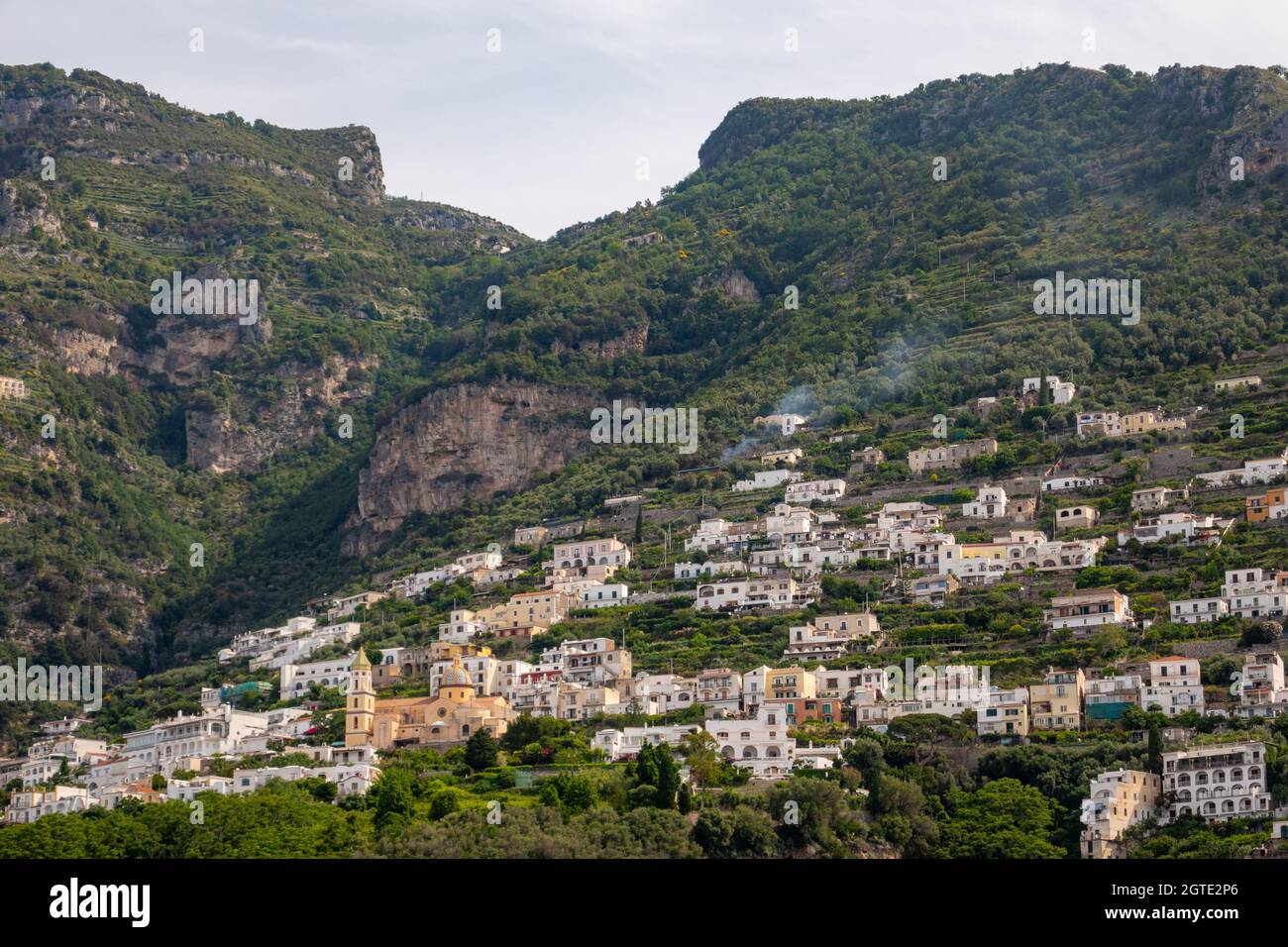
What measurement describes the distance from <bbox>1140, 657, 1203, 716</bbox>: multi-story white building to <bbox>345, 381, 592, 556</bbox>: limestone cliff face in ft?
185

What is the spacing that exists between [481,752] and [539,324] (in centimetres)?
6833

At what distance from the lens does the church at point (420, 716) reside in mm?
81812

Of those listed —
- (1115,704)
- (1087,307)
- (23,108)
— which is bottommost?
(1115,704)

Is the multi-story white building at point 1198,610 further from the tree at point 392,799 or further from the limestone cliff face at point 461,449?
the limestone cliff face at point 461,449

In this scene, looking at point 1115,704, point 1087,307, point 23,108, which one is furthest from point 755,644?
point 23,108

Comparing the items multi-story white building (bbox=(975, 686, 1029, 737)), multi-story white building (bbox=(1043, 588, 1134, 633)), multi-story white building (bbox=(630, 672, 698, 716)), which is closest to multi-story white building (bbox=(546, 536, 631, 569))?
multi-story white building (bbox=(630, 672, 698, 716))

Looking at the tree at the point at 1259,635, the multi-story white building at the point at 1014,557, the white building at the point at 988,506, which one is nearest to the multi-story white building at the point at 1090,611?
the tree at the point at 1259,635

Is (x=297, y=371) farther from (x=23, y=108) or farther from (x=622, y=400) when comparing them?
(x=23, y=108)

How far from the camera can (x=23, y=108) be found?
7126 inches

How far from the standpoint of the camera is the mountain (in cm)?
11894

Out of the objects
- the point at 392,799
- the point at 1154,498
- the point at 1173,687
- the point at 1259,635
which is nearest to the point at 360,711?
the point at 392,799

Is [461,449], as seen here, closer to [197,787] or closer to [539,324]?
[539,324]

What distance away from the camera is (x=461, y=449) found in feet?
429
